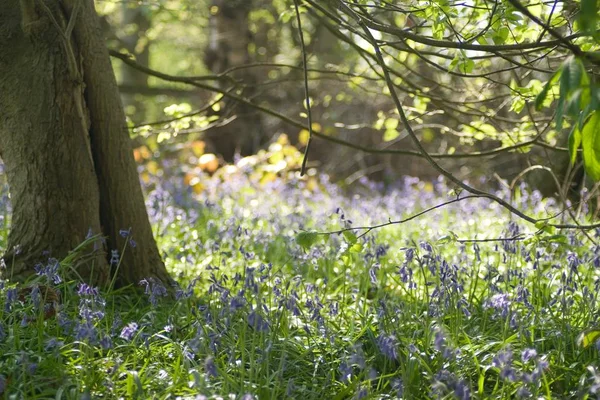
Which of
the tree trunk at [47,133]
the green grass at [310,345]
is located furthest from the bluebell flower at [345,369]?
the tree trunk at [47,133]

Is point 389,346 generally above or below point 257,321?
below

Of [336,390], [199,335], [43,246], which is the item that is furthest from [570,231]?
[43,246]

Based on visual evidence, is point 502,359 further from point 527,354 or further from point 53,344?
point 53,344

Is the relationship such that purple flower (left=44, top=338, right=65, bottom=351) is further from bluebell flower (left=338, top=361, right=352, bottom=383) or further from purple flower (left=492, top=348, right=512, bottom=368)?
purple flower (left=492, top=348, right=512, bottom=368)

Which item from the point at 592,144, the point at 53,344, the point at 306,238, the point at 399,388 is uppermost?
the point at 592,144

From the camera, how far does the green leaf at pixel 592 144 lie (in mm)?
1942

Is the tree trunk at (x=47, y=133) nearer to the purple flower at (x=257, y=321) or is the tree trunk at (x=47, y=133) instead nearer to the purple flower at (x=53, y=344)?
the purple flower at (x=53, y=344)

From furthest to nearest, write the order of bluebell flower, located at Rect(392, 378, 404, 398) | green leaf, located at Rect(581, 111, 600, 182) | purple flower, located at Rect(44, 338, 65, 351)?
purple flower, located at Rect(44, 338, 65, 351)
bluebell flower, located at Rect(392, 378, 404, 398)
green leaf, located at Rect(581, 111, 600, 182)

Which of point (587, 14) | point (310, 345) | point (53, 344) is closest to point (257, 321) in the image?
point (310, 345)

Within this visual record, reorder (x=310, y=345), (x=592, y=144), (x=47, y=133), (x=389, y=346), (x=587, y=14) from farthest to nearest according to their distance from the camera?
1. (x=47, y=133)
2. (x=310, y=345)
3. (x=389, y=346)
4. (x=592, y=144)
5. (x=587, y=14)

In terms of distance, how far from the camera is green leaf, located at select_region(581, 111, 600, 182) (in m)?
1.94

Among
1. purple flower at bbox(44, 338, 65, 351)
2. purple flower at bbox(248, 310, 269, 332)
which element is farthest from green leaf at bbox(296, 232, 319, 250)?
purple flower at bbox(44, 338, 65, 351)

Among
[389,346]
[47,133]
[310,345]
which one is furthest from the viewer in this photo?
[47,133]

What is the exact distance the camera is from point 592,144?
1.98 meters
